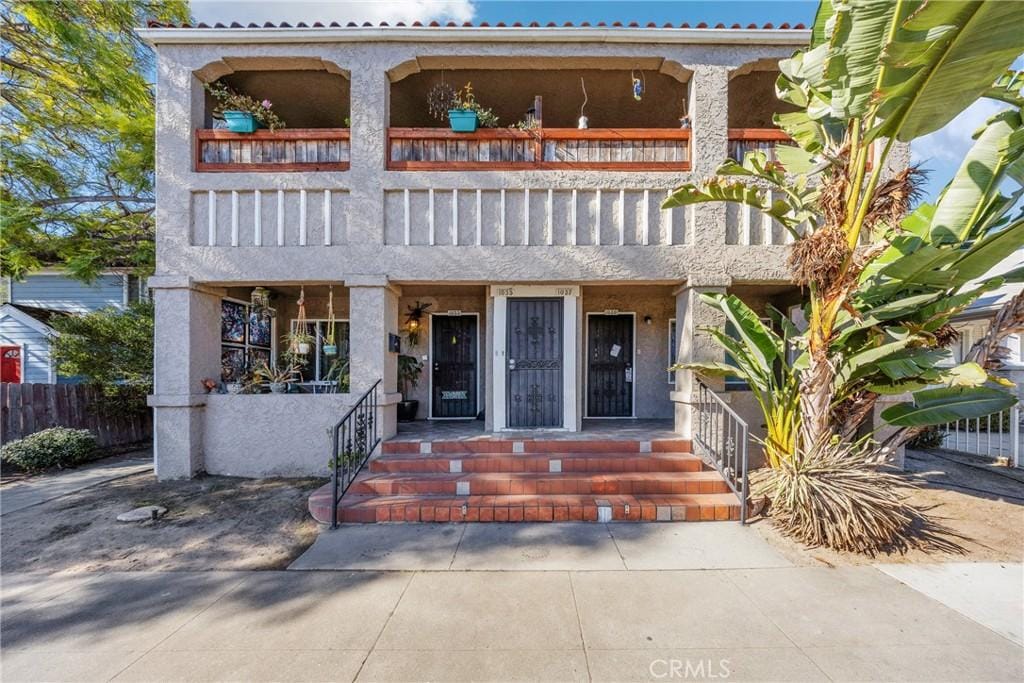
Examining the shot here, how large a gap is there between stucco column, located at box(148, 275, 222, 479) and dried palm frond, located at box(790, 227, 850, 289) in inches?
303

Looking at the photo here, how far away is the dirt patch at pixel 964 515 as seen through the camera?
381cm

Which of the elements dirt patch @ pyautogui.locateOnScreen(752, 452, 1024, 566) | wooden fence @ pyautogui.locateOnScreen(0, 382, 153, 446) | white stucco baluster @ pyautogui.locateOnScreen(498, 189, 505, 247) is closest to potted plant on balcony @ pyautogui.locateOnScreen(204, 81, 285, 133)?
white stucco baluster @ pyautogui.locateOnScreen(498, 189, 505, 247)

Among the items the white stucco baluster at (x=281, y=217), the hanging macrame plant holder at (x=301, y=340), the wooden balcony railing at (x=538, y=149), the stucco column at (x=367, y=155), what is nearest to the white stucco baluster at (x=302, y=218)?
the white stucco baluster at (x=281, y=217)

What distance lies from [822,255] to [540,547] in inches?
154

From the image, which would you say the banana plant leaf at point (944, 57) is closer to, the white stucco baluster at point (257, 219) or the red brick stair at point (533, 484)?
the red brick stair at point (533, 484)

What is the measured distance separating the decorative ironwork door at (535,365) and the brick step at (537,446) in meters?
0.91

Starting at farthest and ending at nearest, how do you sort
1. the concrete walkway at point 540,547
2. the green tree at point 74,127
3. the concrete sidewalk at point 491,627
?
1. the green tree at point 74,127
2. the concrete walkway at point 540,547
3. the concrete sidewalk at point 491,627

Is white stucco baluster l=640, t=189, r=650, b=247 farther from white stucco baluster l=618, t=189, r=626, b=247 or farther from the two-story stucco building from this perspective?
white stucco baluster l=618, t=189, r=626, b=247

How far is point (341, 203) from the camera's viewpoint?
5.98 metres

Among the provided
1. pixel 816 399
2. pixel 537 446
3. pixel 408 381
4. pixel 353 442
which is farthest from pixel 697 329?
pixel 408 381

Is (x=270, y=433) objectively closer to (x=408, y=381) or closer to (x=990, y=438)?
(x=408, y=381)

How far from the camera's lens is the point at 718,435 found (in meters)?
5.43

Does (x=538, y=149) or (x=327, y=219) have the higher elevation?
(x=538, y=149)

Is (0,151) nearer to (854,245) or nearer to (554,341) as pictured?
(554,341)
